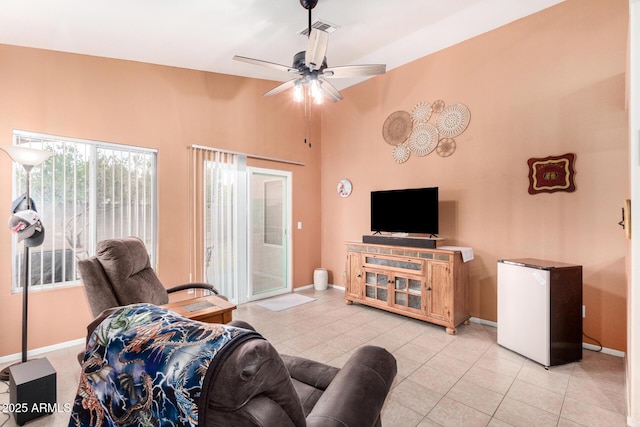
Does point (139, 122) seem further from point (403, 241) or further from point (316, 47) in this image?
point (403, 241)

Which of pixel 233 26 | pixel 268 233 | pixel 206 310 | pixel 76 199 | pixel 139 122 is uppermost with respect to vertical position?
pixel 233 26

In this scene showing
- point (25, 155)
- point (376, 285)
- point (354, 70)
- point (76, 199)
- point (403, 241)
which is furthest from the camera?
point (376, 285)

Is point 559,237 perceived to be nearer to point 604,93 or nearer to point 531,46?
point 604,93

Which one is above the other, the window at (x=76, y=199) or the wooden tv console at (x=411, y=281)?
the window at (x=76, y=199)

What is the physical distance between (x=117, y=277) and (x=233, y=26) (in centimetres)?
248

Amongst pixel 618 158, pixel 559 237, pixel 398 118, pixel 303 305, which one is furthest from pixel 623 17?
pixel 303 305

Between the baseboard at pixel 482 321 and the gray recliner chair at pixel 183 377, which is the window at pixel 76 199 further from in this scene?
the baseboard at pixel 482 321

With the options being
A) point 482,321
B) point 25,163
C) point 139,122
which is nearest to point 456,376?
point 482,321

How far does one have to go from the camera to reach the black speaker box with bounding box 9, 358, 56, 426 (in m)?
1.87

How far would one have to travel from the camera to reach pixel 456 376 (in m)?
2.46

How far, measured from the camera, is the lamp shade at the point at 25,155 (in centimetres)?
230

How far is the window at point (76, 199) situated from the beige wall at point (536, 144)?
3.44 meters

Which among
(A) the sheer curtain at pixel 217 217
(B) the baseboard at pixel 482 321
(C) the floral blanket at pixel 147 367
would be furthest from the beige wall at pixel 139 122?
(C) the floral blanket at pixel 147 367

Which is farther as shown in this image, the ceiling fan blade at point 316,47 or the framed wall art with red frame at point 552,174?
the framed wall art with red frame at point 552,174
